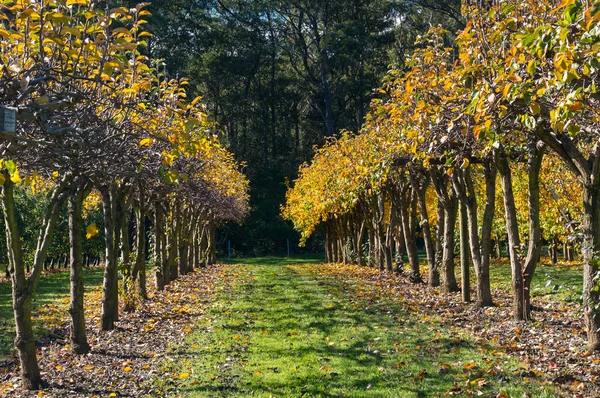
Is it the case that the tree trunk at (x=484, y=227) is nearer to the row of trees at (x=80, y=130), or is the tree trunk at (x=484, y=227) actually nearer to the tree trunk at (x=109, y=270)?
the row of trees at (x=80, y=130)

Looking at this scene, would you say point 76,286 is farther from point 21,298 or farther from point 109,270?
point 109,270

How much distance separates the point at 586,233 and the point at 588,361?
1.57 m

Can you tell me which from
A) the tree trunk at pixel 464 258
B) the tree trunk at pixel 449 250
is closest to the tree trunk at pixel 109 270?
the tree trunk at pixel 464 258

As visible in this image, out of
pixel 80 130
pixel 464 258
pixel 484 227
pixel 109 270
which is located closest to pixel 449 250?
pixel 464 258

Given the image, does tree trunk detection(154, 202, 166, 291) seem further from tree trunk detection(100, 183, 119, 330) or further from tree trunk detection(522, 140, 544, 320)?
tree trunk detection(522, 140, 544, 320)

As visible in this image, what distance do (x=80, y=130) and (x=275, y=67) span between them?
52.6 meters

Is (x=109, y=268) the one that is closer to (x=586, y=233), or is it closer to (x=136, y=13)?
(x=136, y=13)

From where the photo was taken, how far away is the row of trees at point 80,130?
460 cm

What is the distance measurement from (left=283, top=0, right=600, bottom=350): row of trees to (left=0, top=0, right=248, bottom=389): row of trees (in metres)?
2.97

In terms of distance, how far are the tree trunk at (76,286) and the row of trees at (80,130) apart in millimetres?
15

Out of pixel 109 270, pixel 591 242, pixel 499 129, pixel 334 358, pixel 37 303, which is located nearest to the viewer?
pixel 591 242

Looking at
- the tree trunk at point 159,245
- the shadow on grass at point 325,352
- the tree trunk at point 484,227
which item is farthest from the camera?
the tree trunk at point 159,245

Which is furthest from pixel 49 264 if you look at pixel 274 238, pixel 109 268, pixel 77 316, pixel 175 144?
pixel 175 144

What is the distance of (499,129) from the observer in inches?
300
